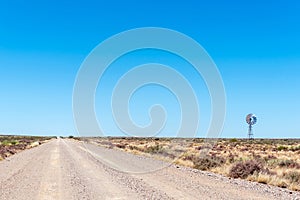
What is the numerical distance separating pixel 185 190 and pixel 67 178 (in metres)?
5.32

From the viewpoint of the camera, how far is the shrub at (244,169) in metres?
18.7

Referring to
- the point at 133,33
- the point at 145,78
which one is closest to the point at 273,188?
the point at 133,33

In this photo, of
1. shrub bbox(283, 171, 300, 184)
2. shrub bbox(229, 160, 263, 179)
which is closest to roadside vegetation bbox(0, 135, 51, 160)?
shrub bbox(229, 160, 263, 179)

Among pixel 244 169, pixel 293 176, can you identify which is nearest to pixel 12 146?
pixel 244 169

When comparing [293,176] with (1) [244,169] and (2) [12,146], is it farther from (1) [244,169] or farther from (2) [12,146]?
(2) [12,146]

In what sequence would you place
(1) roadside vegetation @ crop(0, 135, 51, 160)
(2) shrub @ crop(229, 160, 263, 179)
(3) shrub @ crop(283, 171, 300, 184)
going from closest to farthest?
1. (3) shrub @ crop(283, 171, 300, 184)
2. (2) shrub @ crop(229, 160, 263, 179)
3. (1) roadside vegetation @ crop(0, 135, 51, 160)

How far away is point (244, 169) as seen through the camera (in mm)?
19031

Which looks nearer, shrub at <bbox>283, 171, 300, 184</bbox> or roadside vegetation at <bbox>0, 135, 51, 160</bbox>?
shrub at <bbox>283, 171, 300, 184</bbox>

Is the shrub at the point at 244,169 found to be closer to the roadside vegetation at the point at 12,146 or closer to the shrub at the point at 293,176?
the shrub at the point at 293,176

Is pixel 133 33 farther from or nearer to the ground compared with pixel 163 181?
farther from the ground

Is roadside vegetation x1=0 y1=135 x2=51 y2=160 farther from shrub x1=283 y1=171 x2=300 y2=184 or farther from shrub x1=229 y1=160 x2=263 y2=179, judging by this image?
shrub x1=283 y1=171 x2=300 y2=184

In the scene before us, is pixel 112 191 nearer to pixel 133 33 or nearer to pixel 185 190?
pixel 185 190

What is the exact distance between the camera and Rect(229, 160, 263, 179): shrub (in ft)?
61.4

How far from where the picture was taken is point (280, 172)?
18.8 metres
